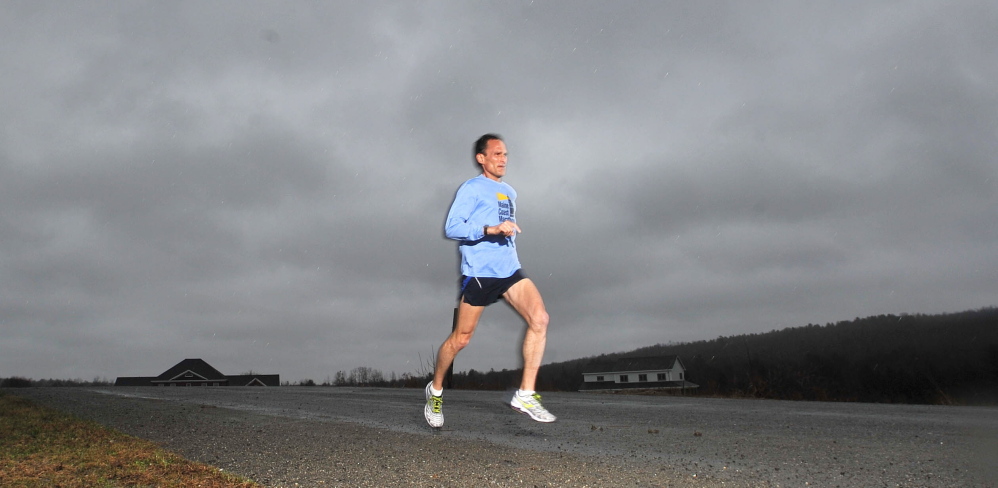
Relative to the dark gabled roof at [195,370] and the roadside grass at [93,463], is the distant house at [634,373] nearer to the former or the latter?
the dark gabled roof at [195,370]

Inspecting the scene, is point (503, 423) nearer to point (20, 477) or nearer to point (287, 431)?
point (287, 431)

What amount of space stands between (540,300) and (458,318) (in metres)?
0.64

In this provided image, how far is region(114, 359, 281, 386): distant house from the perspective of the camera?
6747 centimetres

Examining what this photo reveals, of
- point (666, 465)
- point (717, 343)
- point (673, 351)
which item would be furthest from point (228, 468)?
point (673, 351)

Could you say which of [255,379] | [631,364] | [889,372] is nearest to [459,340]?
[889,372]

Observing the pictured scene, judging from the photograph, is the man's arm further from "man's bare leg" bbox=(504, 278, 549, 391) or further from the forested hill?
the forested hill

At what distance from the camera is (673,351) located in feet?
267

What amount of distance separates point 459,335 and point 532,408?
786 mm

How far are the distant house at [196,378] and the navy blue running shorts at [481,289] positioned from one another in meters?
67.0

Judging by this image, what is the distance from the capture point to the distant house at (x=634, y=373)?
7725 centimetres

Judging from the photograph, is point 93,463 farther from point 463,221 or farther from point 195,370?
point 195,370

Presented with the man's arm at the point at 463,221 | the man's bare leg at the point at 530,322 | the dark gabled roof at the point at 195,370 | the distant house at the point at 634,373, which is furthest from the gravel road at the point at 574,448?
the distant house at the point at 634,373

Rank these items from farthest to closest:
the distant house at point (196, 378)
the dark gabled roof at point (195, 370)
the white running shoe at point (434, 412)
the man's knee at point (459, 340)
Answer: the dark gabled roof at point (195, 370) → the distant house at point (196, 378) → the white running shoe at point (434, 412) → the man's knee at point (459, 340)

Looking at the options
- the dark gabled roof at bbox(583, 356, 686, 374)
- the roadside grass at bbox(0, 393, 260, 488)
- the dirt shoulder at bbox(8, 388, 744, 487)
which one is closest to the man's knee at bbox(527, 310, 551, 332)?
the dirt shoulder at bbox(8, 388, 744, 487)
